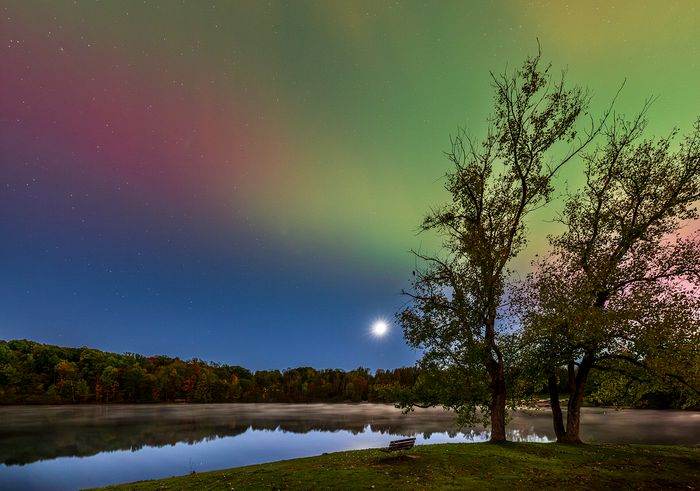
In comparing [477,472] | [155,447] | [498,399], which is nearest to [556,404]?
[498,399]

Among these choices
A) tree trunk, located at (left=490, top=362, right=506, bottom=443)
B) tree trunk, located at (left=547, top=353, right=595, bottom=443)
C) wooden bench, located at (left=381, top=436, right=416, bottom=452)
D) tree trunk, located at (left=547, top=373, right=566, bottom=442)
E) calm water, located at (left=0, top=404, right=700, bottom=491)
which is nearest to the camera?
wooden bench, located at (left=381, top=436, right=416, bottom=452)

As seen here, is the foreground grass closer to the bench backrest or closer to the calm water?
the bench backrest

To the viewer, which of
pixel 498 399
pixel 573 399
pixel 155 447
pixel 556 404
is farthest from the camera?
pixel 155 447

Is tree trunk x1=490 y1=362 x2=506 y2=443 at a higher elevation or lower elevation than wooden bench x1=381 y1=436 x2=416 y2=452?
higher

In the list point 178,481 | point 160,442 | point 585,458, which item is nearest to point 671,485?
point 585,458

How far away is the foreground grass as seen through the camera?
16.6 metres

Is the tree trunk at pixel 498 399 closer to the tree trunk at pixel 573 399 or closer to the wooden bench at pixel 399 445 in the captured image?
the tree trunk at pixel 573 399

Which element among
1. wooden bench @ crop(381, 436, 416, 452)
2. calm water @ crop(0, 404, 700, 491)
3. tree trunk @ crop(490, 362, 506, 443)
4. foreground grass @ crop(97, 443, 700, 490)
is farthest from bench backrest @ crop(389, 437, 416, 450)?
calm water @ crop(0, 404, 700, 491)

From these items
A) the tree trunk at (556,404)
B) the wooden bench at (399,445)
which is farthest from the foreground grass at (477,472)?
the tree trunk at (556,404)

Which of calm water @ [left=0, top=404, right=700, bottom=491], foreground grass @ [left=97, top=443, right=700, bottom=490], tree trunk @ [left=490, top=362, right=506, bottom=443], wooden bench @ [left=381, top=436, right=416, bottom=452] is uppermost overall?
tree trunk @ [left=490, top=362, right=506, bottom=443]

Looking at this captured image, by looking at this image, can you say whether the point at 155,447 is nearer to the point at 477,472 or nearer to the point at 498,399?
the point at 498,399

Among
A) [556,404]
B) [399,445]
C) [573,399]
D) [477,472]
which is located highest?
[573,399]

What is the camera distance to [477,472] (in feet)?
61.0

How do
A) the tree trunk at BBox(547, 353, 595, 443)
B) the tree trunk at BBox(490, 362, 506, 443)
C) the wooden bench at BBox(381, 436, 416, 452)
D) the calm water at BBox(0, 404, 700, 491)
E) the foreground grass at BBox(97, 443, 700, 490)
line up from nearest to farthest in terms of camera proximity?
the foreground grass at BBox(97, 443, 700, 490) → the wooden bench at BBox(381, 436, 416, 452) → the tree trunk at BBox(490, 362, 506, 443) → the tree trunk at BBox(547, 353, 595, 443) → the calm water at BBox(0, 404, 700, 491)
